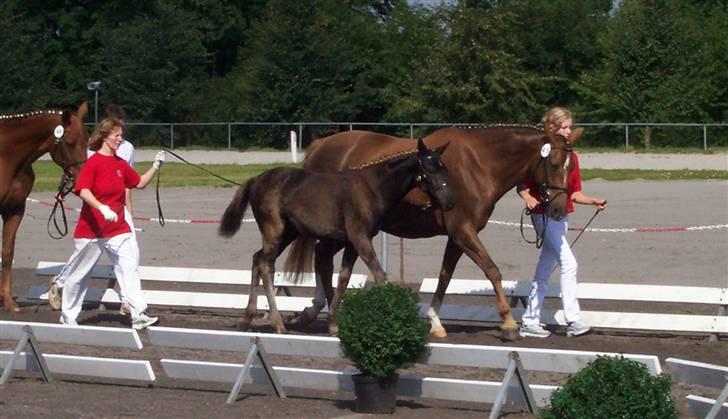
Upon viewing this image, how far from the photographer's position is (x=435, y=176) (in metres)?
11.2

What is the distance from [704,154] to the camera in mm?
37344

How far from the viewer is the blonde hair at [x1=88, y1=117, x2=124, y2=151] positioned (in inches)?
459

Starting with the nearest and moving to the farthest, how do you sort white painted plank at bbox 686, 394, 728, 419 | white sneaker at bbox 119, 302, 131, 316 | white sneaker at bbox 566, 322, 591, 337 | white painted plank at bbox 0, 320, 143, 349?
white painted plank at bbox 686, 394, 728, 419, white painted plank at bbox 0, 320, 143, 349, white sneaker at bbox 566, 322, 591, 337, white sneaker at bbox 119, 302, 131, 316

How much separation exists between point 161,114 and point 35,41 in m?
10.4

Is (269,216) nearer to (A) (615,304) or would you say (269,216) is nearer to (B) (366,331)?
(B) (366,331)

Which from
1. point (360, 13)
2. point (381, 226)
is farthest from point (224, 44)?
point (381, 226)

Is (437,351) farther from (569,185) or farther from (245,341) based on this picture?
(569,185)

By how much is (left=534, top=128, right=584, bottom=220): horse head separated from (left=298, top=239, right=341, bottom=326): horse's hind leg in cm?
211

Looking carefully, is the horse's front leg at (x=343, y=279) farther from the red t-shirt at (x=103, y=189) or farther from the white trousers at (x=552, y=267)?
the red t-shirt at (x=103, y=189)

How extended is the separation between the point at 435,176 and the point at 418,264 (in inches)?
258

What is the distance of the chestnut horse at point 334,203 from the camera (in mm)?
11273

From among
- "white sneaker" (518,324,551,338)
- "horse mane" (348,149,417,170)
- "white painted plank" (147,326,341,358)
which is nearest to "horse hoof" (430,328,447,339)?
"white sneaker" (518,324,551,338)

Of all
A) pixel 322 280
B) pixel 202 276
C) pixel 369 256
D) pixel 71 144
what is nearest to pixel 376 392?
pixel 369 256

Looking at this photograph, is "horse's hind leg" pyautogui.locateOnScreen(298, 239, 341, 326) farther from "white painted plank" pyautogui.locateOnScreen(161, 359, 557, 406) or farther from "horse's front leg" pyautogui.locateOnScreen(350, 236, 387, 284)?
"white painted plank" pyautogui.locateOnScreen(161, 359, 557, 406)
